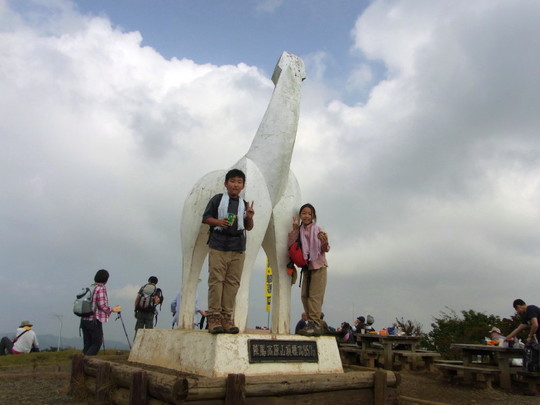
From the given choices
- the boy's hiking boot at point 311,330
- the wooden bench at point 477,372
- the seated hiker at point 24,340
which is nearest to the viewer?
the boy's hiking boot at point 311,330

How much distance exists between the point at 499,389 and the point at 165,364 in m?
5.92

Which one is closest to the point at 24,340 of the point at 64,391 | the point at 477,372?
the point at 64,391

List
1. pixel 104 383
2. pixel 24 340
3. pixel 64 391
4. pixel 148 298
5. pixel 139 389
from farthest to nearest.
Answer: pixel 24 340
pixel 148 298
pixel 64 391
pixel 104 383
pixel 139 389

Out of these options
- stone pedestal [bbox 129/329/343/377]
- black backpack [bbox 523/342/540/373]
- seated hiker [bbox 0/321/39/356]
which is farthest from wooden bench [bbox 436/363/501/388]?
seated hiker [bbox 0/321/39/356]

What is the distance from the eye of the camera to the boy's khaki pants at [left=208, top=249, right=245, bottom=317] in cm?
441

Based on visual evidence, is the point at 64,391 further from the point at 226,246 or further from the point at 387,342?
the point at 387,342

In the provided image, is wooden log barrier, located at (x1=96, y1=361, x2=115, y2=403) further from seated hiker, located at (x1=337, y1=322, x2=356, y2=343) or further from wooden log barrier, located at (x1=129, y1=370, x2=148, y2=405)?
seated hiker, located at (x1=337, y1=322, x2=356, y2=343)

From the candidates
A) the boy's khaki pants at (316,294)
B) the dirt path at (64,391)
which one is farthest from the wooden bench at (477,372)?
the boy's khaki pants at (316,294)

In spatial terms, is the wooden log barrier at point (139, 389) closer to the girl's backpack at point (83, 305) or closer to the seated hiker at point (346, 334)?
the girl's backpack at point (83, 305)

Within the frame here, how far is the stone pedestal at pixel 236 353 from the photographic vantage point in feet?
13.6

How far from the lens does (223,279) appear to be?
14.7 feet

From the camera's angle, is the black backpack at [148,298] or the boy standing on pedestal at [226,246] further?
the black backpack at [148,298]

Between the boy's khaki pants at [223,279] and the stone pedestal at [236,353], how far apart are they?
0.30 m

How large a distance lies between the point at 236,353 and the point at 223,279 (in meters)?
0.71
